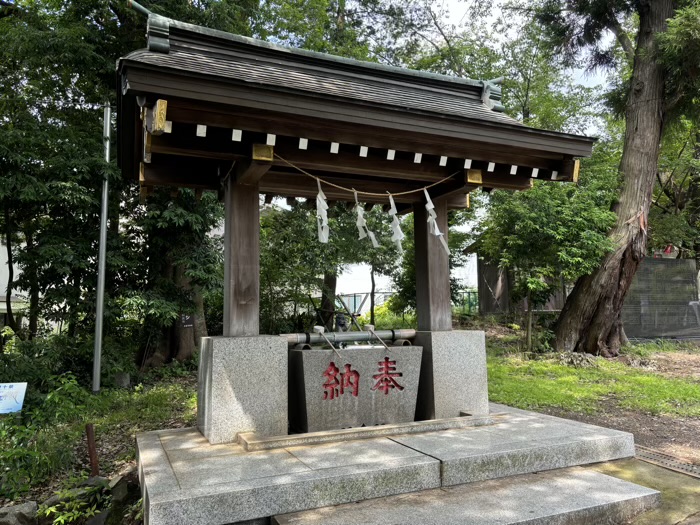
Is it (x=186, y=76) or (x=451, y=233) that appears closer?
(x=186, y=76)

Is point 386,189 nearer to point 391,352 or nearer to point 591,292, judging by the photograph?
point 391,352

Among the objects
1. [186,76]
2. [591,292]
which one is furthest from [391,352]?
[591,292]

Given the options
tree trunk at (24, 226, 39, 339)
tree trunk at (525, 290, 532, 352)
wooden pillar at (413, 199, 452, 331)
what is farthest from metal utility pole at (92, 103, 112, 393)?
tree trunk at (525, 290, 532, 352)

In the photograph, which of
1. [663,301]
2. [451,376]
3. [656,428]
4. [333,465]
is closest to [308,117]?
[333,465]

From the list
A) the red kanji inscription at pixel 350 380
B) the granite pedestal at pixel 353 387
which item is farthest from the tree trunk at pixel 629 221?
the red kanji inscription at pixel 350 380

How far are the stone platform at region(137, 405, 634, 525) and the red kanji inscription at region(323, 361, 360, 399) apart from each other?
1.82ft

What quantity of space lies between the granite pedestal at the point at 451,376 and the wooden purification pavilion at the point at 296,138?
274mm

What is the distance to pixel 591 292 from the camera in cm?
1205

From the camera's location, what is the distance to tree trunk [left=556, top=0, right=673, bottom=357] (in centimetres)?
1195

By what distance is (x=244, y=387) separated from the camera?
4.57 m

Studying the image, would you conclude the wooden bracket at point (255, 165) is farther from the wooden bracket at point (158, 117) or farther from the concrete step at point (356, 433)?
the concrete step at point (356, 433)

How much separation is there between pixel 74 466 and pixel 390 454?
3527mm

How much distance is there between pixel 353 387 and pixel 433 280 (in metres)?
1.61

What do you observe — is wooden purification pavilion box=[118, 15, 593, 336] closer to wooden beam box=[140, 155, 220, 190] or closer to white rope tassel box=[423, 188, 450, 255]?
wooden beam box=[140, 155, 220, 190]
